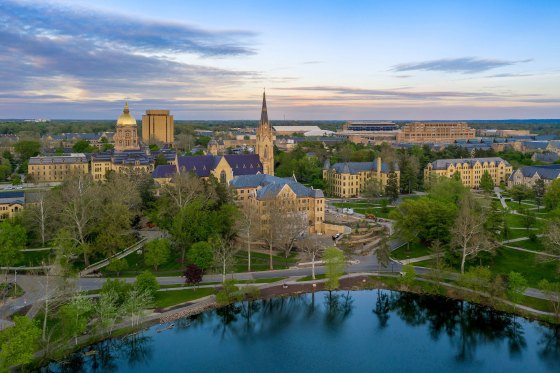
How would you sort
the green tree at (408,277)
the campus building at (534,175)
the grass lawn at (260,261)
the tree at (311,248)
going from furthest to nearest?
1. the campus building at (534,175)
2. the tree at (311,248)
3. the grass lawn at (260,261)
4. the green tree at (408,277)

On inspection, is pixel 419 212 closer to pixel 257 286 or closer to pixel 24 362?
pixel 257 286

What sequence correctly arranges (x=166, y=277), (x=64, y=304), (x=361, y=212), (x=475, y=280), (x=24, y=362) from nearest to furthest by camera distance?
(x=24, y=362), (x=64, y=304), (x=475, y=280), (x=166, y=277), (x=361, y=212)

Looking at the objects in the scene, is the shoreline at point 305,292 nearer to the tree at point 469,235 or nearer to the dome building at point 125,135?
the tree at point 469,235

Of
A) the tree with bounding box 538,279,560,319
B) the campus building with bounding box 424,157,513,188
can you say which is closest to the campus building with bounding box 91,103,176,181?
the campus building with bounding box 424,157,513,188

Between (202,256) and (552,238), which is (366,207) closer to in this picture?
(552,238)

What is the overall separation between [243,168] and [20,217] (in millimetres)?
40381

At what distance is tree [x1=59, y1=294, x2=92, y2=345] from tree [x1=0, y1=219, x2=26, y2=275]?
15166mm

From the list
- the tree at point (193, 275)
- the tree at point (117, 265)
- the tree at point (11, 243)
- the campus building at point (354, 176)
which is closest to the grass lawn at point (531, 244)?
the campus building at point (354, 176)

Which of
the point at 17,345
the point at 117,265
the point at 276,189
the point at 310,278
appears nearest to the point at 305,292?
the point at 310,278

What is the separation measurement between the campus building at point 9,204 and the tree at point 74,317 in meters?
38.6

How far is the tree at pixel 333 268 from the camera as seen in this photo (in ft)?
153

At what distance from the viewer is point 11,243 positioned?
4928 cm

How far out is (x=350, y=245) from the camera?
198 feet

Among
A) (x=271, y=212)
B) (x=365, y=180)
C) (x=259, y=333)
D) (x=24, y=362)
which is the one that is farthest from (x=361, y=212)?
(x=24, y=362)
